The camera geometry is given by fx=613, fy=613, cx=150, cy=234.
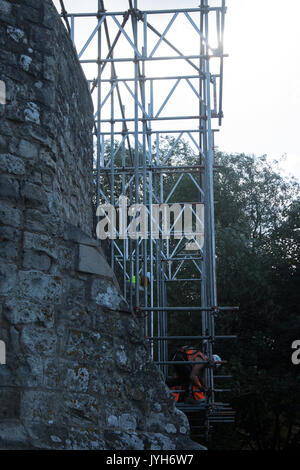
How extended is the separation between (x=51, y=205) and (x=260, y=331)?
12550mm

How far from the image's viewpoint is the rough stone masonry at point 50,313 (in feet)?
11.6

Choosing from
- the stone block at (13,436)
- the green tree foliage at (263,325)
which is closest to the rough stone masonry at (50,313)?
the stone block at (13,436)

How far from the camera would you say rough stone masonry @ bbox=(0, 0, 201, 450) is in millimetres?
3521

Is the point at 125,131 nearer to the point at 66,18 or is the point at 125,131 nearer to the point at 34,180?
the point at 66,18

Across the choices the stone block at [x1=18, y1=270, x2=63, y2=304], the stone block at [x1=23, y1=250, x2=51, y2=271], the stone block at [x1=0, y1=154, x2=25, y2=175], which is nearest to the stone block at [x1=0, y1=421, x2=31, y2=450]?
the stone block at [x1=18, y1=270, x2=63, y2=304]

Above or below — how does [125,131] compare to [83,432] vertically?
above

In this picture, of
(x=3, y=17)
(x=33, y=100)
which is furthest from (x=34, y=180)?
(x=3, y=17)

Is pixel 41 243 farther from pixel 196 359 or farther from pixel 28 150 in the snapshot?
pixel 196 359

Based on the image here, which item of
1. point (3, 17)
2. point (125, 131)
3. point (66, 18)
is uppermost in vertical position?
point (66, 18)

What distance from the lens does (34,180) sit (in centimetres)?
387

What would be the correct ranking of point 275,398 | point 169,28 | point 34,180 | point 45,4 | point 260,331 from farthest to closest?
point 260,331, point 275,398, point 169,28, point 45,4, point 34,180

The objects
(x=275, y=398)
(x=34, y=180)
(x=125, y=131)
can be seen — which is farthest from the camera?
(x=275, y=398)

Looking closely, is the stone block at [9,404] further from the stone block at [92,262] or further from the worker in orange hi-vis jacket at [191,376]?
the worker in orange hi-vis jacket at [191,376]
